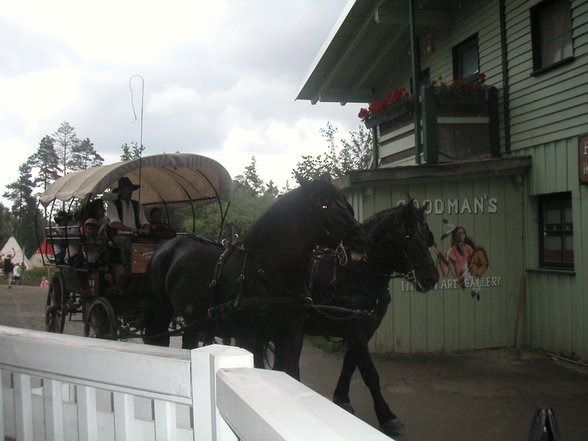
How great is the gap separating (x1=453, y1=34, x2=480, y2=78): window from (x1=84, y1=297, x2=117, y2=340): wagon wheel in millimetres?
8121

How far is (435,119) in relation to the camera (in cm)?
919

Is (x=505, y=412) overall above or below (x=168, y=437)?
below

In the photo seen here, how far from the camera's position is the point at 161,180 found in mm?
8195

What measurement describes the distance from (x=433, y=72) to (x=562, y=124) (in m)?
4.47

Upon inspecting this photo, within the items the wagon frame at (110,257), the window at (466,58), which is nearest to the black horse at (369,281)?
the wagon frame at (110,257)

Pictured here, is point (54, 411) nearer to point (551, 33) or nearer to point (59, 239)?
point (59, 239)

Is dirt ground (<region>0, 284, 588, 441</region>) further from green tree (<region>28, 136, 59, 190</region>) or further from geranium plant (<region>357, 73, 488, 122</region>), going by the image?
green tree (<region>28, 136, 59, 190</region>)

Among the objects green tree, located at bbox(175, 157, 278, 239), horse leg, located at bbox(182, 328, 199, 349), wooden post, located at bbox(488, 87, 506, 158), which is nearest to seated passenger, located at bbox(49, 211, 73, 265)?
horse leg, located at bbox(182, 328, 199, 349)

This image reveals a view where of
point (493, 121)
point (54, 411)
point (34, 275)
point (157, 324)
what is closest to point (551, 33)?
point (493, 121)

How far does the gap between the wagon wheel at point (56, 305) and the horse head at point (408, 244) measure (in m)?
4.34

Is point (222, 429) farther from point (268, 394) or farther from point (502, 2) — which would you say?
point (502, 2)

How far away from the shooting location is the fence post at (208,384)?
1.71 metres

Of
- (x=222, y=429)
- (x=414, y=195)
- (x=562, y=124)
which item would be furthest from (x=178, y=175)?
(x=222, y=429)

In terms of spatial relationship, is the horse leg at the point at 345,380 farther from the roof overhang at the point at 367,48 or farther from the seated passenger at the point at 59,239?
A: the roof overhang at the point at 367,48
